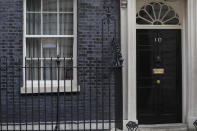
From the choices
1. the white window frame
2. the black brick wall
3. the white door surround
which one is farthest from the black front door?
the white window frame

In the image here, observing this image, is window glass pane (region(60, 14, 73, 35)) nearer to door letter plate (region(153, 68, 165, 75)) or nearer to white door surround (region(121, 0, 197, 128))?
white door surround (region(121, 0, 197, 128))

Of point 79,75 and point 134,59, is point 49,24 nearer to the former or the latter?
point 79,75

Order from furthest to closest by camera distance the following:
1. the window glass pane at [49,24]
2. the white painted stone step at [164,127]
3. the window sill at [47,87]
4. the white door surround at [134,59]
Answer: the window glass pane at [49,24], the white painted stone step at [164,127], the white door surround at [134,59], the window sill at [47,87]

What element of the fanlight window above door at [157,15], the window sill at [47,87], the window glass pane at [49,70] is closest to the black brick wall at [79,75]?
the window sill at [47,87]

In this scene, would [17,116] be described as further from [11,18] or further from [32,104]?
[11,18]

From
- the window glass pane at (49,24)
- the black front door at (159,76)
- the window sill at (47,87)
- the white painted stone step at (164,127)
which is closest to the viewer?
the window sill at (47,87)

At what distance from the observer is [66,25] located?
32.8ft

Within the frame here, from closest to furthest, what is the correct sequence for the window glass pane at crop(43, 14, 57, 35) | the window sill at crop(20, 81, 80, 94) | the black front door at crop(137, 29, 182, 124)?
the window sill at crop(20, 81, 80, 94), the window glass pane at crop(43, 14, 57, 35), the black front door at crop(137, 29, 182, 124)

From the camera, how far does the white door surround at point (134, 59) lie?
9.74 m

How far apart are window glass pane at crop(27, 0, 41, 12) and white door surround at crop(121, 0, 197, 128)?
75.8 inches

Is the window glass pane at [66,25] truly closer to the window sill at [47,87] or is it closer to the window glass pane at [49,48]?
the window glass pane at [49,48]

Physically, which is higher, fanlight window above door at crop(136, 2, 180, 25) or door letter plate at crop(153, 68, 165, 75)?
fanlight window above door at crop(136, 2, 180, 25)

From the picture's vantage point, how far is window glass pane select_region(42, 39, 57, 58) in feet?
32.7

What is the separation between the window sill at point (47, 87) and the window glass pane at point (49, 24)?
46.1 inches
